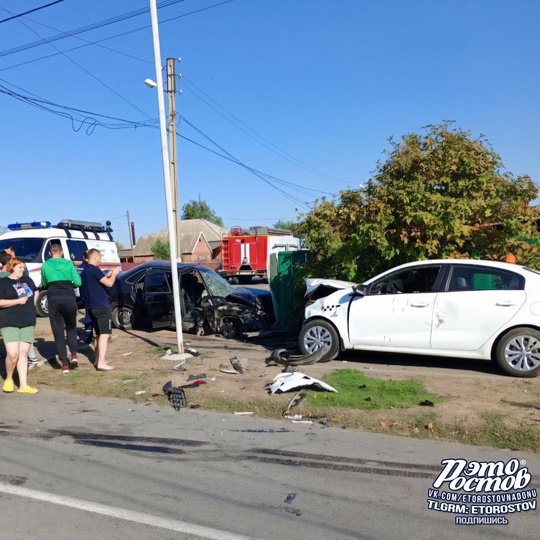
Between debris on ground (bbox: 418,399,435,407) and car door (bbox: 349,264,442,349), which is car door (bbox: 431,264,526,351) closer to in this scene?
car door (bbox: 349,264,442,349)

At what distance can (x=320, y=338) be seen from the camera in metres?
8.78

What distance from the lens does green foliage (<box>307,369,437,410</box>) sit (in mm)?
6500

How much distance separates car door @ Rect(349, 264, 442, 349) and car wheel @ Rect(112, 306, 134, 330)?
6.05 m

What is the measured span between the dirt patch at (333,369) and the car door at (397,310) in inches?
17.6

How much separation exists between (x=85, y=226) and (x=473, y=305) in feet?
39.5

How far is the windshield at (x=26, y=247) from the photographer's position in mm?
14656

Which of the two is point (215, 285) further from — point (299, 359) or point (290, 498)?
point (290, 498)

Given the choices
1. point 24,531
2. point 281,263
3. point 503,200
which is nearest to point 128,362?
point 281,263

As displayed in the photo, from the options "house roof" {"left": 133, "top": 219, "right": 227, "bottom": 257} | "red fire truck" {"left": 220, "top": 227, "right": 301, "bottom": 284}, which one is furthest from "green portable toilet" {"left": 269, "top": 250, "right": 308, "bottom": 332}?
"house roof" {"left": 133, "top": 219, "right": 227, "bottom": 257}

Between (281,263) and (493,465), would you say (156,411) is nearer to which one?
(493,465)

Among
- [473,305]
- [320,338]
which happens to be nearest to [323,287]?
[320,338]

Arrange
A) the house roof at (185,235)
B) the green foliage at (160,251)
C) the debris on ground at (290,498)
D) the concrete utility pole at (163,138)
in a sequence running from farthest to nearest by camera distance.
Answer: the house roof at (185,235), the green foliage at (160,251), the concrete utility pole at (163,138), the debris on ground at (290,498)

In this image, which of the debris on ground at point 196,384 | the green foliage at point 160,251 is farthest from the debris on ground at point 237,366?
the green foliage at point 160,251

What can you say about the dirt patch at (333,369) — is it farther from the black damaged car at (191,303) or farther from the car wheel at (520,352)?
the black damaged car at (191,303)
